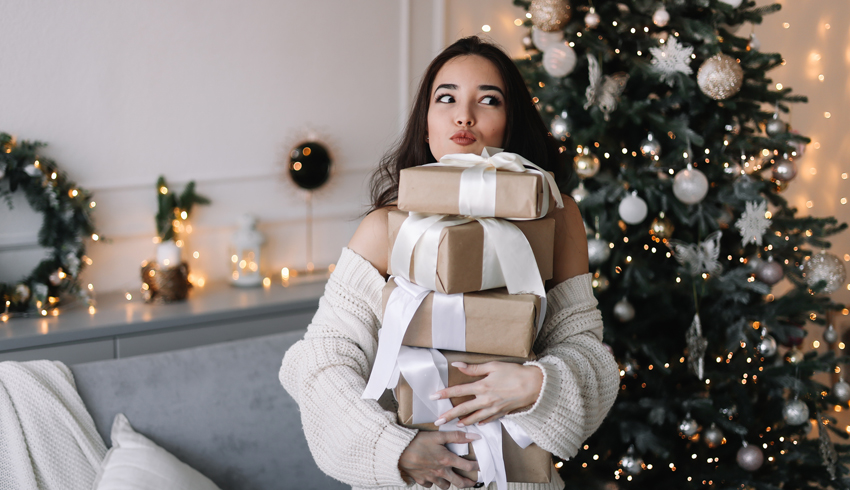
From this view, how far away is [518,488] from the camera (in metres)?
1.20

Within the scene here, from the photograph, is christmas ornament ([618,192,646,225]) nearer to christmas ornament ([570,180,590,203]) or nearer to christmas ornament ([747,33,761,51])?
christmas ornament ([570,180,590,203])

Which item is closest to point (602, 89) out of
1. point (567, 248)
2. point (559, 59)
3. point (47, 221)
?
point (559, 59)

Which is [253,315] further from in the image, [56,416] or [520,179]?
[520,179]

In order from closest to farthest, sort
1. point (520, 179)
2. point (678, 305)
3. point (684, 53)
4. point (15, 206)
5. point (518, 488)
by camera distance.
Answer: point (520, 179) < point (518, 488) < point (684, 53) < point (678, 305) < point (15, 206)

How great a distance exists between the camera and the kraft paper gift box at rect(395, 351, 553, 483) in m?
1.04

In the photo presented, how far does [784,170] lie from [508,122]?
4.31 ft

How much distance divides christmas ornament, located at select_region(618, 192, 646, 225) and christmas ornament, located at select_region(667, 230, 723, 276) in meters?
0.17

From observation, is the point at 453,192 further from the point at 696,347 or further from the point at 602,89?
the point at 696,347

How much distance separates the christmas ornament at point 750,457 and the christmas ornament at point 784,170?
88 centimetres

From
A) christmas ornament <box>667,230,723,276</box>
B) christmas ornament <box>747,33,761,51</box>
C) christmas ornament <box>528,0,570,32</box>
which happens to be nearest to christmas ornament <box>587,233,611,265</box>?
christmas ornament <box>667,230,723,276</box>

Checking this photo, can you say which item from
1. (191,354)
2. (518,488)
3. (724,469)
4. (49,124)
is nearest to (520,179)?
(518,488)

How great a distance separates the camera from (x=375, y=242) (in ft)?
4.11

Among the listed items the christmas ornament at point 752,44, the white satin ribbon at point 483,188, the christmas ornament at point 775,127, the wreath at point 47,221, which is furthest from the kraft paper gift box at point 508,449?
the wreath at point 47,221

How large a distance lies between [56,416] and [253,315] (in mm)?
1061
